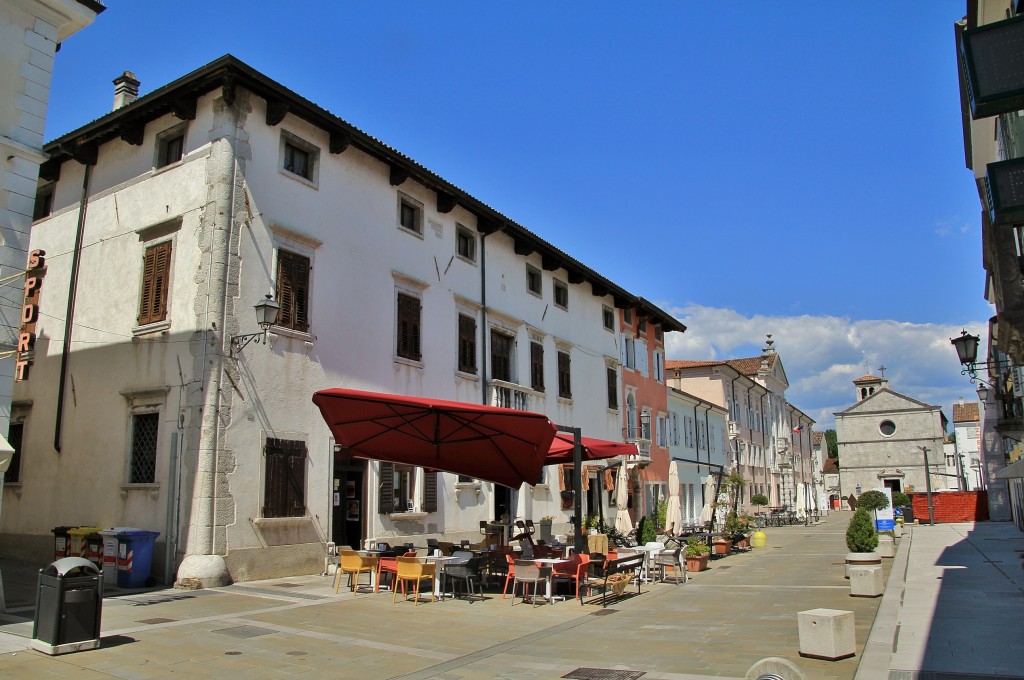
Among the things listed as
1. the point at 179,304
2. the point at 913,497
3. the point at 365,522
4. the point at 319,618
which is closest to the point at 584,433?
the point at 365,522

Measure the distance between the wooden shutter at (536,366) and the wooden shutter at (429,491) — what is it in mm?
6266

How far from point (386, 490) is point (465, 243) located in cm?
782

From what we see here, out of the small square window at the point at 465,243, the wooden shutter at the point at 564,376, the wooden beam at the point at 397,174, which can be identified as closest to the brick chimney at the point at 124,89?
the wooden beam at the point at 397,174

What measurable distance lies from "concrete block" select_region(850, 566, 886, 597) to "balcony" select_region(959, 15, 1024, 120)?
9.07 meters

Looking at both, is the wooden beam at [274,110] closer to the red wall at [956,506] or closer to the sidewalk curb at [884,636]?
the sidewalk curb at [884,636]

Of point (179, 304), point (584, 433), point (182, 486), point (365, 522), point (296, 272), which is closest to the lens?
point (182, 486)

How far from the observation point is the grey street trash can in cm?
773

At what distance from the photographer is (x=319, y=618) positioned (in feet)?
33.8

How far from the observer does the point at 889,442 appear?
6316 centimetres

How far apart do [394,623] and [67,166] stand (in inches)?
553

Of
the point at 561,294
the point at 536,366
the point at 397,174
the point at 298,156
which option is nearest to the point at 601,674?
the point at 298,156

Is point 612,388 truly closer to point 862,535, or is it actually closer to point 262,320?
point 862,535

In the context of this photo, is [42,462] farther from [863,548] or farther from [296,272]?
[863,548]

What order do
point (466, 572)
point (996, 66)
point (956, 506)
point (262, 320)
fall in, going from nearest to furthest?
point (996, 66) → point (466, 572) → point (262, 320) → point (956, 506)
